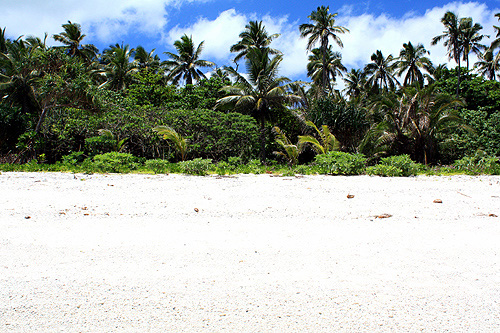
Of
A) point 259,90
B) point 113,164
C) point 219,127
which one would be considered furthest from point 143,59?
point 113,164

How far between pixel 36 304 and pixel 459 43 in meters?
43.0

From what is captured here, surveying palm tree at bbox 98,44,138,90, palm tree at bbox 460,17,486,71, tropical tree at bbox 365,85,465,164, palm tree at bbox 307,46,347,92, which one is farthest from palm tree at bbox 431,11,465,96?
palm tree at bbox 98,44,138,90

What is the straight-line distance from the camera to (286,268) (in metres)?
2.99

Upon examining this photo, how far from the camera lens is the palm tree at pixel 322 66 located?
37.2 metres

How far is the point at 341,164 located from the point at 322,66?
2930cm

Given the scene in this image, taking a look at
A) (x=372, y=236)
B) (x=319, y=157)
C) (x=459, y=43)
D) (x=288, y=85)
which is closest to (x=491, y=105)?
(x=459, y=43)

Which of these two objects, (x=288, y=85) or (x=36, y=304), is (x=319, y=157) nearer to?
(x=36, y=304)

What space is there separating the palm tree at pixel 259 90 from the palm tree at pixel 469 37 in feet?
80.5

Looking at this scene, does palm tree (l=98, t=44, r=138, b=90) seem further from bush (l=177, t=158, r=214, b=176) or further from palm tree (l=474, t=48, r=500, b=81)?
palm tree (l=474, t=48, r=500, b=81)

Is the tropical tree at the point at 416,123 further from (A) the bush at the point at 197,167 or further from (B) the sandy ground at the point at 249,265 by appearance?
(B) the sandy ground at the point at 249,265

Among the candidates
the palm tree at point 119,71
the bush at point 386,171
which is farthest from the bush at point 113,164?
the palm tree at point 119,71

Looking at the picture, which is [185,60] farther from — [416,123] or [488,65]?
[488,65]

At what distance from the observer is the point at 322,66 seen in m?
36.9

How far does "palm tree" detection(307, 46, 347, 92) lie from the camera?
37.2 metres
